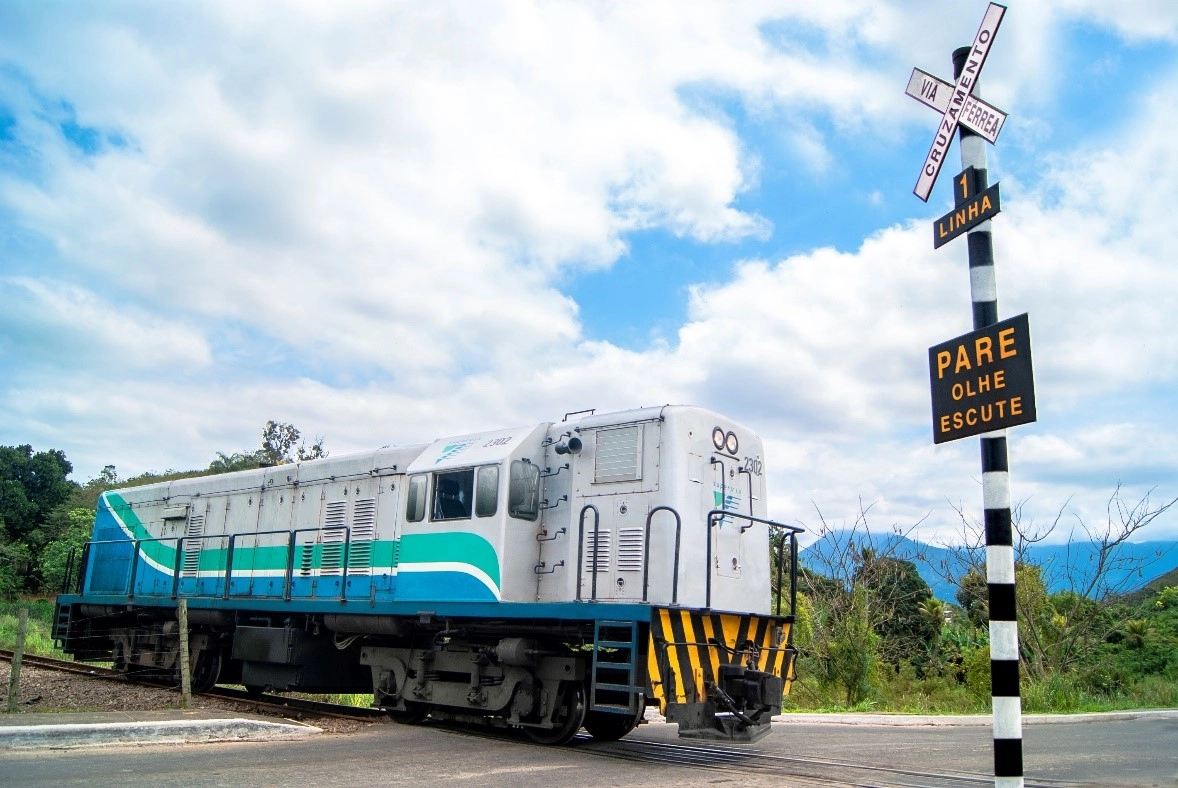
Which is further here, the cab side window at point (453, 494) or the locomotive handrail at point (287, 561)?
the locomotive handrail at point (287, 561)

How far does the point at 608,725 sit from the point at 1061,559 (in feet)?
51.4

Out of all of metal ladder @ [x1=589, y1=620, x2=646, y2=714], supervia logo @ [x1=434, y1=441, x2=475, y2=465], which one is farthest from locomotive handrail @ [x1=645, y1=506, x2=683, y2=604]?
supervia logo @ [x1=434, y1=441, x2=475, y2=465]

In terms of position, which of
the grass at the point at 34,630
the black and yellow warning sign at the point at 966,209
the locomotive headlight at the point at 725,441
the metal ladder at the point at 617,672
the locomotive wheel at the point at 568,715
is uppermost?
the black and yellow warning sign at the point at 966,209

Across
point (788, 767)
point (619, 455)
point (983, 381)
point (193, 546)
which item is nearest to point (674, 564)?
point (619, 455)

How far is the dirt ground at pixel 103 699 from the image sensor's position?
1125cm

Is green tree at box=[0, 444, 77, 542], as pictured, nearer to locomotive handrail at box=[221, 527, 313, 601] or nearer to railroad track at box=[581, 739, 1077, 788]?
locomotive handrail at box=[221, 527, 313, 601]

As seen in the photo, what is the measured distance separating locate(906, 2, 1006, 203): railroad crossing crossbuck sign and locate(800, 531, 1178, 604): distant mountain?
1416cm

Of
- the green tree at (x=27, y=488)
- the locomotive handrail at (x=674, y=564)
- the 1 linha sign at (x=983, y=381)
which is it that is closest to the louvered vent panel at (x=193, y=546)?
the locomotive handrail at (x=674, y=564)

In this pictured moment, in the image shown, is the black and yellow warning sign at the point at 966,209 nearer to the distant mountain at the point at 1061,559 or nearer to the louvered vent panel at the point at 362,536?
the louvered vent panel at the point at 362,536

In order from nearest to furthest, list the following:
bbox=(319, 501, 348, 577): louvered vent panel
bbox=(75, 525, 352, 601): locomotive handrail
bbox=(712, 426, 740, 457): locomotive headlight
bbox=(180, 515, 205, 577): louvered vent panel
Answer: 1. bbox=(712, 426, 740, 457): locomotive headlight
2. bbox=(75, 525, 352, 601): locomotive handrail
3. bbox=(319, 501, 348, 577): louvered vent panel
4. bbox=(180, 515, 205, 577): louvered vent panel

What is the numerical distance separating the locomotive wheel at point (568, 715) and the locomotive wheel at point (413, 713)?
197 cm

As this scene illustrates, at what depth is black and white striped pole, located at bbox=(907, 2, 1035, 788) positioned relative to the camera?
15.2ft

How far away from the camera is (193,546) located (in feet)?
49.0

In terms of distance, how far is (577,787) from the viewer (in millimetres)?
6891
